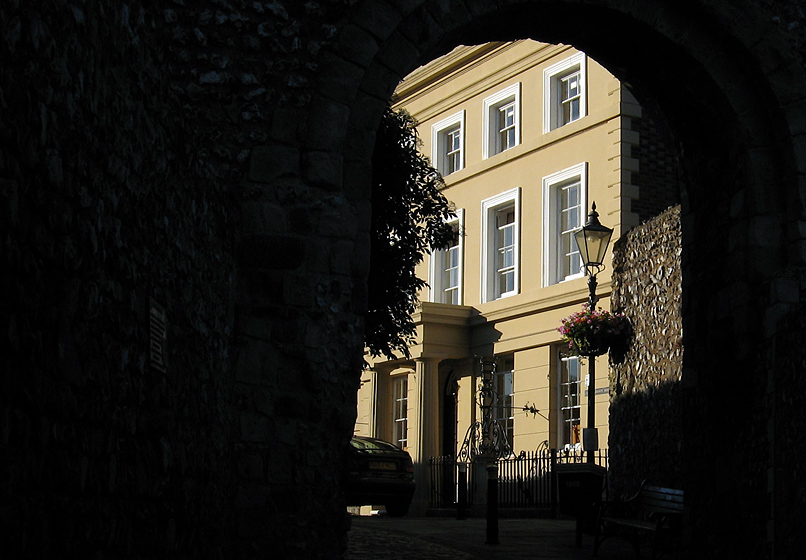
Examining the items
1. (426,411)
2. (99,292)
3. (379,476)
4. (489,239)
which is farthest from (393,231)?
(99,292)

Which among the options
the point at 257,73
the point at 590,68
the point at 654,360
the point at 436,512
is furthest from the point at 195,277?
the point at 590,68

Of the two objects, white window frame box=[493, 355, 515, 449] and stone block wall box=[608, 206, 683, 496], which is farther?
white window frame box=[493, 355, 515, 449]

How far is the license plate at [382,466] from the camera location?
16.2 meters

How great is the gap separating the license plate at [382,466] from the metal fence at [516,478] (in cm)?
101

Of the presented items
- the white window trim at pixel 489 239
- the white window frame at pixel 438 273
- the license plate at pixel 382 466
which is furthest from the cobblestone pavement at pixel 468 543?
the white window frame at pixel 438 273

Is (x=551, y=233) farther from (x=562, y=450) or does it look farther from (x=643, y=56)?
(x=643, y=56)

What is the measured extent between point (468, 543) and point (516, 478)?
829 centimetres

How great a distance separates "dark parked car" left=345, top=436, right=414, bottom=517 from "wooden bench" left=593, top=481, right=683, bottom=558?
5.74 metres

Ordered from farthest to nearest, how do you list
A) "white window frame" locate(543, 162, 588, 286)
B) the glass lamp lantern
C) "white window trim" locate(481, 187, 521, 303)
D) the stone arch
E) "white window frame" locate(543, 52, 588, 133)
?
"white window trim" locate(481, 187, 521, 303), "white window frame" locate(543, 52, 588, 133), "white window frame" locate(543, 162, 588, 286), the glass lamp lantern, the stone arch

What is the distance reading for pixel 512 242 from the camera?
22172 mm

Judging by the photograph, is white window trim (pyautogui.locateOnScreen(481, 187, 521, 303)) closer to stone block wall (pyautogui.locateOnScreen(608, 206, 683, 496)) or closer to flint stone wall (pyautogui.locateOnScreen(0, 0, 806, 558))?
stone block wall (pyautogui.locateOnScreen(608, 206, 683, 496))

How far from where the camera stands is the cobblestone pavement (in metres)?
9.70

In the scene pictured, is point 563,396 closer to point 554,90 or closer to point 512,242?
point 512,242

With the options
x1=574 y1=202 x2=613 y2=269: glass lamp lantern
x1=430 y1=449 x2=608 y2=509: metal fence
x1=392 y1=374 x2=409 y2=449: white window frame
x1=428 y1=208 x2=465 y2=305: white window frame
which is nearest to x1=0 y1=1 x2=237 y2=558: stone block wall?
x1=574 y1=202 x2=613 y2=269: glass lamp lantern
